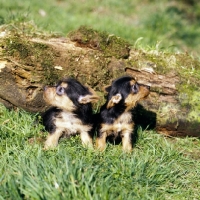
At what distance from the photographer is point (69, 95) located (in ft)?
17.7

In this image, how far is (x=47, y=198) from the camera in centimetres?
413

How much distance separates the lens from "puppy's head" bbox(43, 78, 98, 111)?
5.35m

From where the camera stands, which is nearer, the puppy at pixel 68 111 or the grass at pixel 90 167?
the grass at pixel 90 167

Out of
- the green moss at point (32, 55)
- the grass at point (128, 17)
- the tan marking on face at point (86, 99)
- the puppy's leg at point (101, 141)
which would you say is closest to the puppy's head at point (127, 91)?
the tan marking on face at point (86, 99)

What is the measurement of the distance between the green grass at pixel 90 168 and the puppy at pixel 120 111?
0.60 ft

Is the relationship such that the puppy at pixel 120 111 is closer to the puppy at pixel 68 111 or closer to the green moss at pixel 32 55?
the puppy at pixel 68 111

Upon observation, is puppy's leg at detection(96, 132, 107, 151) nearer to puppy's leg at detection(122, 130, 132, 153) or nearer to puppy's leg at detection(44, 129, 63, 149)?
puppy's leg at detection(122, 130, 132, 153)

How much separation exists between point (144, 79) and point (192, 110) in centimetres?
88

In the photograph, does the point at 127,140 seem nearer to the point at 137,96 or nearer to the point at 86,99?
the point at 137,96

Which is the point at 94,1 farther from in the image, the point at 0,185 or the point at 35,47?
the point at 0,185

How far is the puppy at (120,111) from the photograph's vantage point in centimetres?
541

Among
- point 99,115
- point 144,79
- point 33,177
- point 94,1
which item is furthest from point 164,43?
point 33,177

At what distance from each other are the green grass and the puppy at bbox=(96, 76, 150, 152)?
182mm

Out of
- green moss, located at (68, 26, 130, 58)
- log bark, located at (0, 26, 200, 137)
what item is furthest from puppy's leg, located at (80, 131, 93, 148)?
green moss, located at (68, 26, 130, 58)
